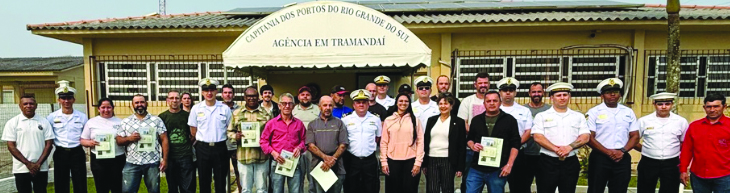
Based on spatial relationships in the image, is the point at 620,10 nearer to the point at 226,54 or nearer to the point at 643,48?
the point at 643,48

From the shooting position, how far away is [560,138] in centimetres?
422

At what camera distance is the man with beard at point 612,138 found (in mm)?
4348

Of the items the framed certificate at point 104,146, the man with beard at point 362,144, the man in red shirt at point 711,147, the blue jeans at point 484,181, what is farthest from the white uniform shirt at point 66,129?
the man in red shirt at point 711,147

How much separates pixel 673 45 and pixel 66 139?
8.79m

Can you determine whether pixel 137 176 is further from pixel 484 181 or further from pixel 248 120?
pixel 484 181

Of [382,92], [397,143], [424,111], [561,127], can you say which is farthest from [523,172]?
[382,92]

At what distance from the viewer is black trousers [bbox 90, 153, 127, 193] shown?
15.4 feet

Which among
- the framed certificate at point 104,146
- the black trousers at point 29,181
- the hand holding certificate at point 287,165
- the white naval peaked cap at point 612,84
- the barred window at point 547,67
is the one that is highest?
the barred window at point 547,67

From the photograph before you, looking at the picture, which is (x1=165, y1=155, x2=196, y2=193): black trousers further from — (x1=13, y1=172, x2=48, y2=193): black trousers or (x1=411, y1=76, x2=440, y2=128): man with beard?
(x1=411, y1=76, x2=440, y2=128): man with beard

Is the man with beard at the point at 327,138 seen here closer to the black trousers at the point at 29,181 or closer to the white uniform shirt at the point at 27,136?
the white uniform shirt at the point at 27,136

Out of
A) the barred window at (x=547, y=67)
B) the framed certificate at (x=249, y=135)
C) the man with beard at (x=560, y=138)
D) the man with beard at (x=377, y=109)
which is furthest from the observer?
the barred window at (x=547, y=67)

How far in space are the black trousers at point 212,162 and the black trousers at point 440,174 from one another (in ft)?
8.47

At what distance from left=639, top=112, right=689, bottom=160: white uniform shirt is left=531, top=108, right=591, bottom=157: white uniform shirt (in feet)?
2.78

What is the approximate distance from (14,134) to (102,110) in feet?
3.51
